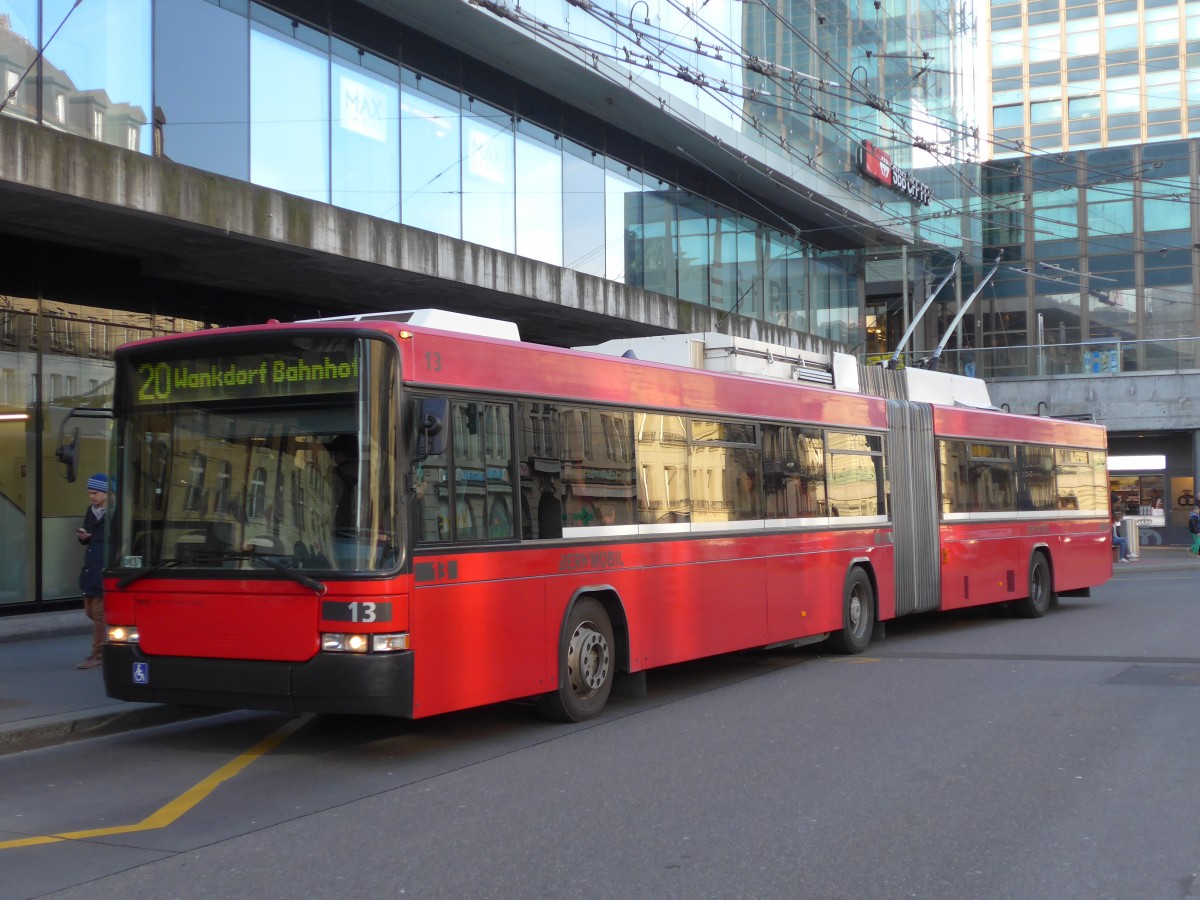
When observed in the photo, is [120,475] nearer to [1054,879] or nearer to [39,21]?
[1054,879]

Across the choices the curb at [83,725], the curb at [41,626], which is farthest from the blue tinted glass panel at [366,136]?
the curb at [83,725]

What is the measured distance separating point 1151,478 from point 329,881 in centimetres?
4137

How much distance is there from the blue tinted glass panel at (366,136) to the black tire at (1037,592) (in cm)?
1076

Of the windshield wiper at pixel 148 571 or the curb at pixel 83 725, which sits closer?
the windshield wiper at pixel 148 571

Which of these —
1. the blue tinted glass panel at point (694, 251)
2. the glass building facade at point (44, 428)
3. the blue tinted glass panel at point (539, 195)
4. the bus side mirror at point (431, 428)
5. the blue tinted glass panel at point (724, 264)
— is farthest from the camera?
the blue tinted glass panel at point (724, 264)

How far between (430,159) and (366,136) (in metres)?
1.52

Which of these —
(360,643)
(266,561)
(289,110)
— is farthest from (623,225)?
(360,643)

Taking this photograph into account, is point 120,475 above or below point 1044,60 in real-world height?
below

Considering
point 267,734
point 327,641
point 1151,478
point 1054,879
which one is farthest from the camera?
point 1151,478

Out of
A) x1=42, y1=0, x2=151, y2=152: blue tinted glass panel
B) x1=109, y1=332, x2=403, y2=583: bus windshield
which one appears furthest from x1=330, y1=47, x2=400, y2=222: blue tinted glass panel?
x1=109, y1=332, x2=403, y2=583: bus windshield

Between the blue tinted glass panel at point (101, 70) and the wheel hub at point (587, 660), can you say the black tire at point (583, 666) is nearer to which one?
the wheel hub at point (587, 660)

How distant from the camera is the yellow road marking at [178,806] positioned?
652 cm

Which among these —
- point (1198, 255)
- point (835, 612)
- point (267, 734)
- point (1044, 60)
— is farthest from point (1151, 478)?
point (1044, 60)

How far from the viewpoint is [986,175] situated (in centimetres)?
5012
